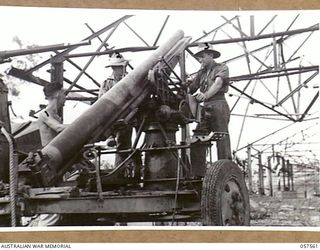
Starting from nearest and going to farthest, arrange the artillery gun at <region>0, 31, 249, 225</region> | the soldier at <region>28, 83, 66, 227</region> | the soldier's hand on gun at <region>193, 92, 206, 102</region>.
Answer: the artillery gun at <region>0, 31, 249, 225</region> → the soldier at <region>28, 83, 66, 227</region> → the soldier's hand on gun at <region>193, 92, 206, 102</region>

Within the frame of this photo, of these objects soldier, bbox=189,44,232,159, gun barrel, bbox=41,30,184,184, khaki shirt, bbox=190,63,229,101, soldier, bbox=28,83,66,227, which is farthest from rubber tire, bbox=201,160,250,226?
soldier, bbox=28,83,66,227

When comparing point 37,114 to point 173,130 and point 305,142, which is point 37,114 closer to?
point 173,130

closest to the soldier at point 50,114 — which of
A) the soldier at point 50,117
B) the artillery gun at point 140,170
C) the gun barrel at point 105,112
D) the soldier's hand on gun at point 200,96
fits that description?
the soldier at point 50,117

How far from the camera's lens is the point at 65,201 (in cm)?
409

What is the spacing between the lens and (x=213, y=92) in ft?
16.6

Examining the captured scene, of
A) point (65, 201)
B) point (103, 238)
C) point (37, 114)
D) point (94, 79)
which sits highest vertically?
point (94, 79)

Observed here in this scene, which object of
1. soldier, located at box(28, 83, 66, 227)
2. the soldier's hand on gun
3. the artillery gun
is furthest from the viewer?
the soldier's hand on gun

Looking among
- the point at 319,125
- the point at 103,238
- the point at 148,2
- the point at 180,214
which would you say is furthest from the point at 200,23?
the point at 103,238

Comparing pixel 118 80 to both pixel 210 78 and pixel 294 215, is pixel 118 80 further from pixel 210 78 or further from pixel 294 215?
pixel 294 215

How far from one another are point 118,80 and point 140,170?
0.94 metres

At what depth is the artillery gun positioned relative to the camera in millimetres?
3965

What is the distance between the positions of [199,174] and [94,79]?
6.24 feet

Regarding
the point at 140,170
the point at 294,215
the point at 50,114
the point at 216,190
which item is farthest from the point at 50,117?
the point at 294,215

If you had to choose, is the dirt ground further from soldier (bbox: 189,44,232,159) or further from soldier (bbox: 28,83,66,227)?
soldier (bbox: 28,83,66,227)
